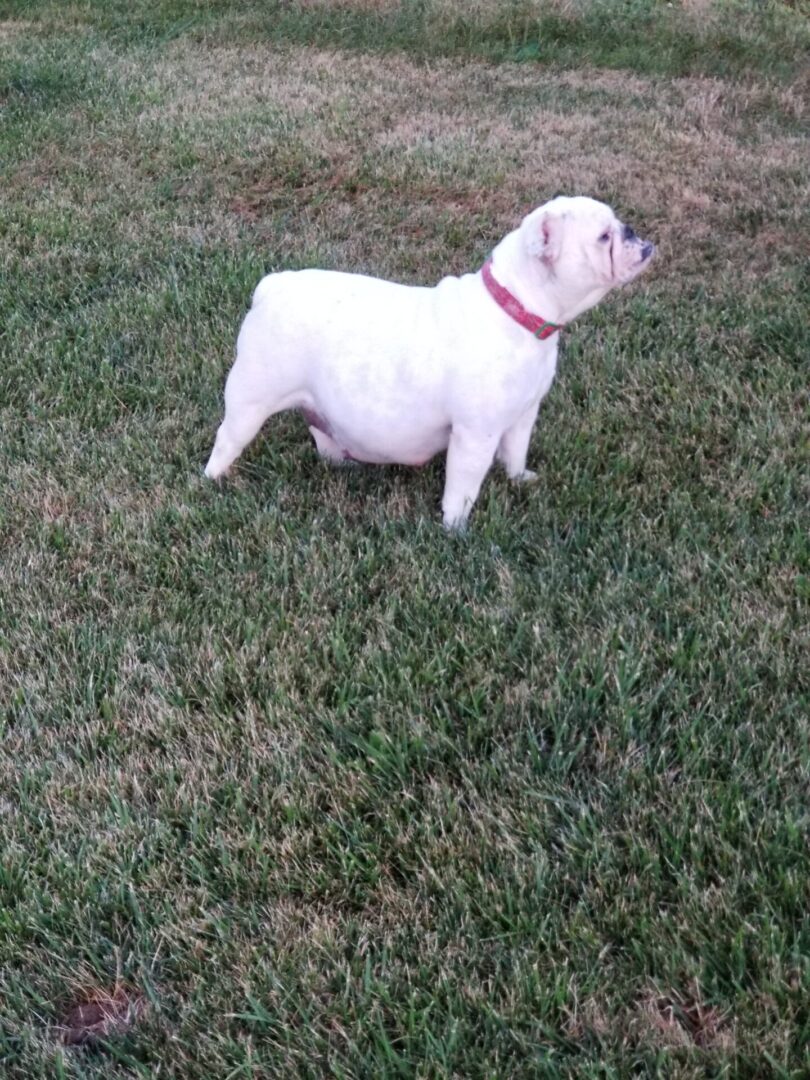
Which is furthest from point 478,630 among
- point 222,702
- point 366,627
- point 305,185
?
point 305,185

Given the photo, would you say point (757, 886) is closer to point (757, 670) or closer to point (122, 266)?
point (757, 670)

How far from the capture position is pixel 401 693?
9.18ft

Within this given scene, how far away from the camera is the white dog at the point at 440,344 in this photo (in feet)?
10.2

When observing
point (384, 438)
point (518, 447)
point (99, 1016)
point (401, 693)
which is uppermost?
point (384, 438)

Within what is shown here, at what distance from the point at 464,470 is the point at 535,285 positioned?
618 mm

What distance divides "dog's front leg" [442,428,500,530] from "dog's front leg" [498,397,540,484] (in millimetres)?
260

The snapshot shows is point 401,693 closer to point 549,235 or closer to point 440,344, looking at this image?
point 440,344

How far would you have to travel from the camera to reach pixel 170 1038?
202 cm

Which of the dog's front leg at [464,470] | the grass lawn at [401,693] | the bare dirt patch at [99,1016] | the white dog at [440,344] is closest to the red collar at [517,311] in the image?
the white dog at [440,344]

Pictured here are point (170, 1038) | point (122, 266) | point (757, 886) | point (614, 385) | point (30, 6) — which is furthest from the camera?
point (30, 6)

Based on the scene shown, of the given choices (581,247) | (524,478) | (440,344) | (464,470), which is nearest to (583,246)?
(581,247)

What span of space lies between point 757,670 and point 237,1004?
5.18 ft

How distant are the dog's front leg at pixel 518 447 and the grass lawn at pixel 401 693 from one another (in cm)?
8

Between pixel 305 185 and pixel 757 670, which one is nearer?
pixel 757 670
